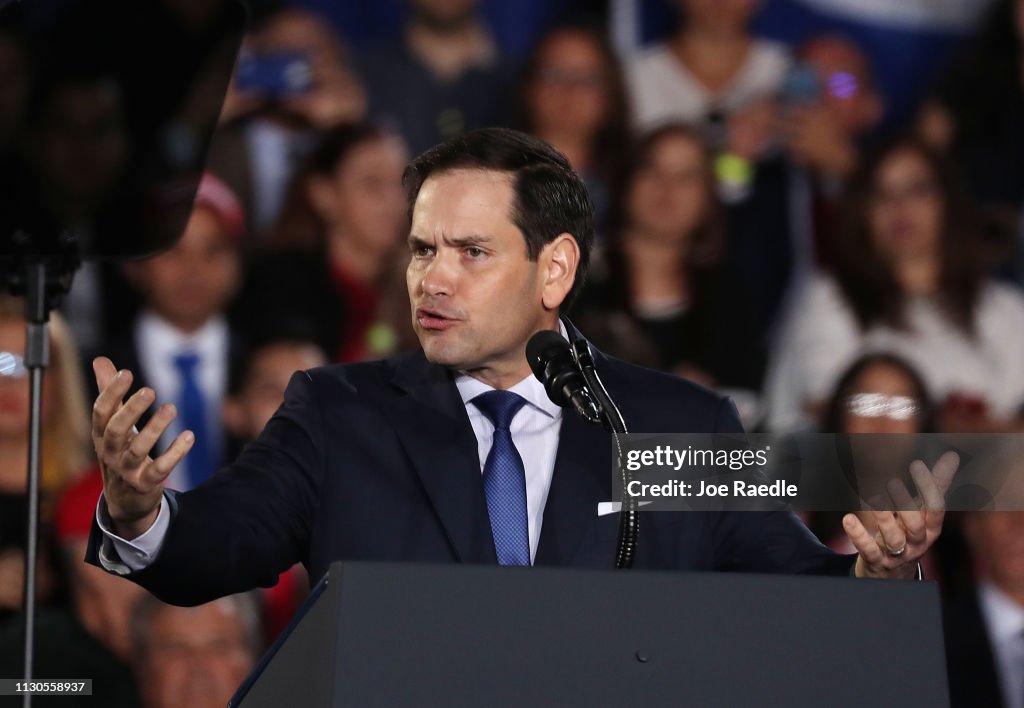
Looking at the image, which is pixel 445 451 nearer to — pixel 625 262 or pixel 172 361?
pixel 172 361

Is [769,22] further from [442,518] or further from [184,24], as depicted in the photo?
[442,518]

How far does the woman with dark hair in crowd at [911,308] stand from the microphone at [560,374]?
8.27ft

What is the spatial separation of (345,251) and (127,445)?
260 centimetres

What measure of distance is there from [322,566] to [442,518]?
0.65 ft

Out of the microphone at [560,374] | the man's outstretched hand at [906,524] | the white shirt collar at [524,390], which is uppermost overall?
the white shirt collar at [524,390]

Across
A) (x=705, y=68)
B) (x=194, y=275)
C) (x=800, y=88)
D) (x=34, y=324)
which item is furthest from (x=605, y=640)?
(x=800, y=88)

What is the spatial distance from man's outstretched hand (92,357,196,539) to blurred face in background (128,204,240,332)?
2304mm

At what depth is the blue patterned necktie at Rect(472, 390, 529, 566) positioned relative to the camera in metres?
1.89

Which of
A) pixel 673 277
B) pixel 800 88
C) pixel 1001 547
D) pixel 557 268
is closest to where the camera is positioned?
pixel 557 268

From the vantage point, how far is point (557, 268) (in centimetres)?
219

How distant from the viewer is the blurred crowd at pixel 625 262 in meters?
3.64

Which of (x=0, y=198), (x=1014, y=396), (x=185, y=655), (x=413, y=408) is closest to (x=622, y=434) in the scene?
(x=413, y=408)

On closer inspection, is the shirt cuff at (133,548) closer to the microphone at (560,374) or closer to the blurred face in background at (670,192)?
the microphone at (560,374)

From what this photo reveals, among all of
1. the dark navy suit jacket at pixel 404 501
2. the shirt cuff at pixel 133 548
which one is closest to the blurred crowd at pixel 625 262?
the dark navy suit jacket at pixel 404 501
